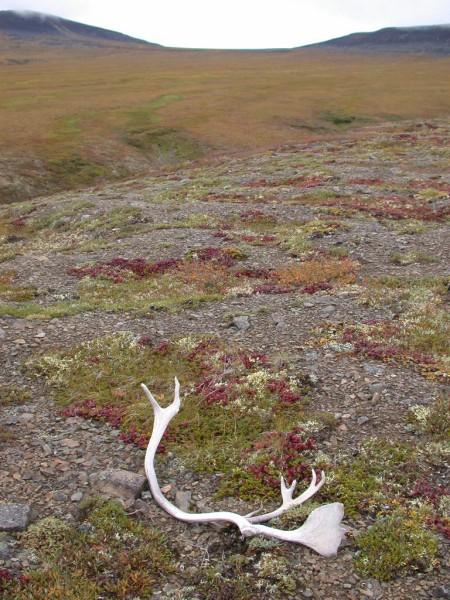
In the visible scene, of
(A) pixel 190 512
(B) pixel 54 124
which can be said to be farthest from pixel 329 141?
(A) pixel 190 512

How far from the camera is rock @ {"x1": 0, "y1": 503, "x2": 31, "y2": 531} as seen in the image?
9.39 m

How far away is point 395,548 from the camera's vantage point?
353 inches

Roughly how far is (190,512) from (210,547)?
107 cm

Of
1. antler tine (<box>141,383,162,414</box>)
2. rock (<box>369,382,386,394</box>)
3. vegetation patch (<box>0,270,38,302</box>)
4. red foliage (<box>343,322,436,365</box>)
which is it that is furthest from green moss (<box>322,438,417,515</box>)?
vegetation patch (<box>0,270,38,302</box>)

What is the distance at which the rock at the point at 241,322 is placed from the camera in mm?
17656

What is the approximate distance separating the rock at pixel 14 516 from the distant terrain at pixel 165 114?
4792 centimetres

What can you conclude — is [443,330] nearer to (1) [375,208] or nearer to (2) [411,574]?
(2) [411,574]

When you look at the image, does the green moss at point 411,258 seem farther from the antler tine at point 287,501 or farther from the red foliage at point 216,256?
the antler tine at point 287,501

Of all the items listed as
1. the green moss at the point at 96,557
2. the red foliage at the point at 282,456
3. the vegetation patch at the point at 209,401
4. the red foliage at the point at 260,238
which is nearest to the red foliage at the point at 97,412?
the vegetation patch at the point at 209,401

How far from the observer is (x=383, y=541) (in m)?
9.07

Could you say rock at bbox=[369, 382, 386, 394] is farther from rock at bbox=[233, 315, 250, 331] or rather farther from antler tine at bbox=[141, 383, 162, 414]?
antler tine at bbox=[141, 383, 162, 414]

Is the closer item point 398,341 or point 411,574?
point 411,574

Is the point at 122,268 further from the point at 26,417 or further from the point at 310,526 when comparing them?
the point at 310,526

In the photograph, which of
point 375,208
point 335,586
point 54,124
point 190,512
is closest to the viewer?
point 335,586
